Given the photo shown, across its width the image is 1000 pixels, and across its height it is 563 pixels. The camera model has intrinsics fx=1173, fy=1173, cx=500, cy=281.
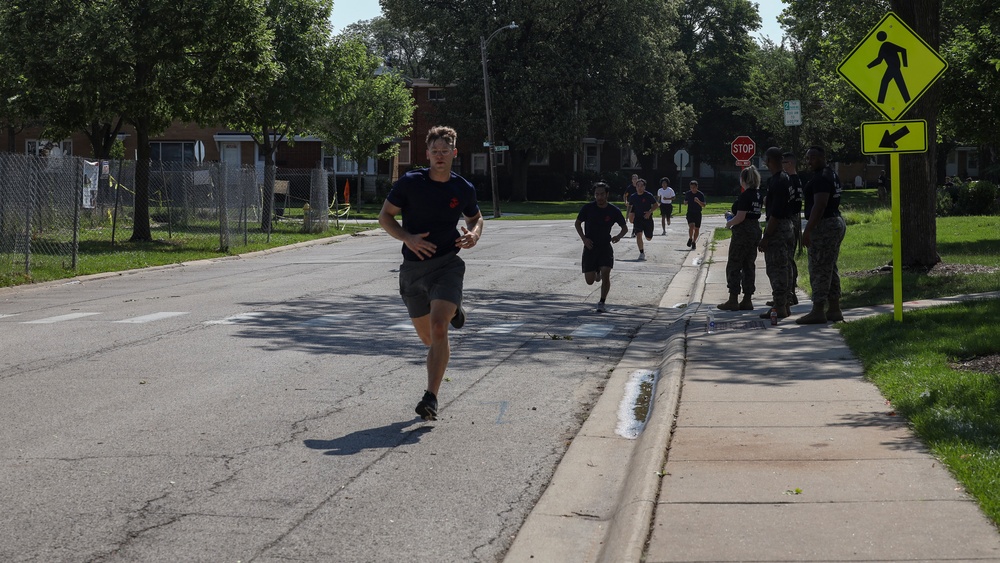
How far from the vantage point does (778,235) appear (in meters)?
13.4

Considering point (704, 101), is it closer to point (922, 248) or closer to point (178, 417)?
point (922, 248)

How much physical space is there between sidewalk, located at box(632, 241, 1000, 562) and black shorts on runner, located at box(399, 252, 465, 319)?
5.44ft

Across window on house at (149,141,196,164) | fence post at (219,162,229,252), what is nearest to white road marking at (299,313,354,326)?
fence post at (219,162,229,252)

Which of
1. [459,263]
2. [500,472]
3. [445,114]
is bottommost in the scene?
[500,472]

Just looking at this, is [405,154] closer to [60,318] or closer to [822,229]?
[60,318]

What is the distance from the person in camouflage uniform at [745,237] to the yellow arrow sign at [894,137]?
2.66 metres

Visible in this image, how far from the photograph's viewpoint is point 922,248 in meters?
18.0

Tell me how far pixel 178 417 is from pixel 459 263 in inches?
86.3

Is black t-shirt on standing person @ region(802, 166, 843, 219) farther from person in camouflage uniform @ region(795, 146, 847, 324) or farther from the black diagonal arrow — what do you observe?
the black diagonal arrow

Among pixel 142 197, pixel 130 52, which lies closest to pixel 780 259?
pixel 130 52

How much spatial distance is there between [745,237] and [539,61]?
45567 millimetres

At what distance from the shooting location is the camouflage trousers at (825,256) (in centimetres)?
1235

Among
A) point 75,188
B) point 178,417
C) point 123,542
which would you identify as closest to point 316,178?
point 75,188

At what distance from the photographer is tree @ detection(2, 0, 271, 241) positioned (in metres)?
25.4
